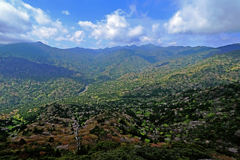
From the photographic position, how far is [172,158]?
25.0 m

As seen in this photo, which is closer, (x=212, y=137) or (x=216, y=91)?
(x=212, y=137)

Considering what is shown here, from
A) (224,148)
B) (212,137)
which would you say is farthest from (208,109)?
(224,148)

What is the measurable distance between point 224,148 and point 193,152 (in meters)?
36.5

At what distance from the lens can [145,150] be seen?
28250mm

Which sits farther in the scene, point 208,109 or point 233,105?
point 208,109

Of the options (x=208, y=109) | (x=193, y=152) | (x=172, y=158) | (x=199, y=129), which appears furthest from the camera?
(x=208, y=109)

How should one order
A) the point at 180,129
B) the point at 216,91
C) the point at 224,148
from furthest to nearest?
the point at 216,91, the point at 180,129, the point at 224,148

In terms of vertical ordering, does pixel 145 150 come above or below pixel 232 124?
above

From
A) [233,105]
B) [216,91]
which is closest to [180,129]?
[233,105]

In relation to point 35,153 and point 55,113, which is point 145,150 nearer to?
point 35,153

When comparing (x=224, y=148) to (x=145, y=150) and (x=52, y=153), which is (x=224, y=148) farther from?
(x=52, y=153)

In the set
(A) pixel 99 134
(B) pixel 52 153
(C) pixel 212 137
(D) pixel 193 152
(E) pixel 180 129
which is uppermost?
(D) pixel 193 152

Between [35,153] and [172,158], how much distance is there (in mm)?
38208

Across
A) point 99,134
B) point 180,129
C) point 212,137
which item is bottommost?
point 180,129
